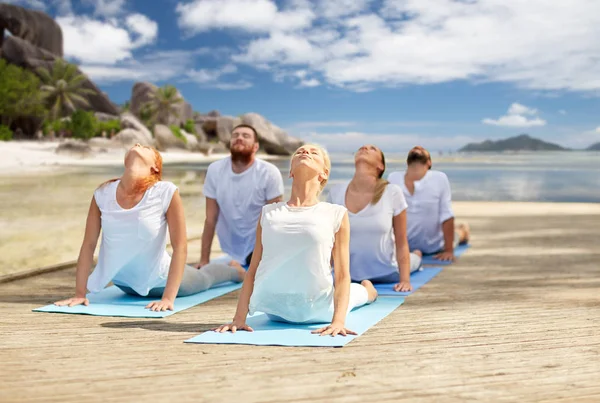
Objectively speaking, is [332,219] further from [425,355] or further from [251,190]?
[251,190]

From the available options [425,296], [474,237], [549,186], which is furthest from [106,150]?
[425,296]

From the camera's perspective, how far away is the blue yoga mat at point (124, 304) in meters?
5.14

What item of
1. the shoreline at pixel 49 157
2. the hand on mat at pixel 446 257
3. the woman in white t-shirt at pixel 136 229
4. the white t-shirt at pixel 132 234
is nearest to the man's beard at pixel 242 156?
the woman in white t-shirt at pixel 136 229

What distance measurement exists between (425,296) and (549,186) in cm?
3150

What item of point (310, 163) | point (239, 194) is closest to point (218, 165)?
point (239, 194)

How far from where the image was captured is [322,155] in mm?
4320

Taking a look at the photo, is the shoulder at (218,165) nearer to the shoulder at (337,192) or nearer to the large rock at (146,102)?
the shoulder at (337,192)

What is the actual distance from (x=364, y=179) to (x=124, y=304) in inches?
87.1

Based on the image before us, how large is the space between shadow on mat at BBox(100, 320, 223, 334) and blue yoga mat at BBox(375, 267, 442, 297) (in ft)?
5.72

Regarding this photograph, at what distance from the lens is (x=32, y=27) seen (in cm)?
7875

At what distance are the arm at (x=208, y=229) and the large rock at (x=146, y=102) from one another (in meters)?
85.9

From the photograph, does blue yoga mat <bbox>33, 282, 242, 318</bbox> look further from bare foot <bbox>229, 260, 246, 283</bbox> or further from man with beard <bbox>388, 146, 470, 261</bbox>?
man with beard <bbox>388, 146, 470, 261</bbox>

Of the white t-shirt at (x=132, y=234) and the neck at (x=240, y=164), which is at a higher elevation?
the neck at (x=240, y=164)

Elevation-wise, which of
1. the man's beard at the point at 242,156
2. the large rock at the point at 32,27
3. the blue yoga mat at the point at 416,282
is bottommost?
the blue yoga mat at the point at 416,282
